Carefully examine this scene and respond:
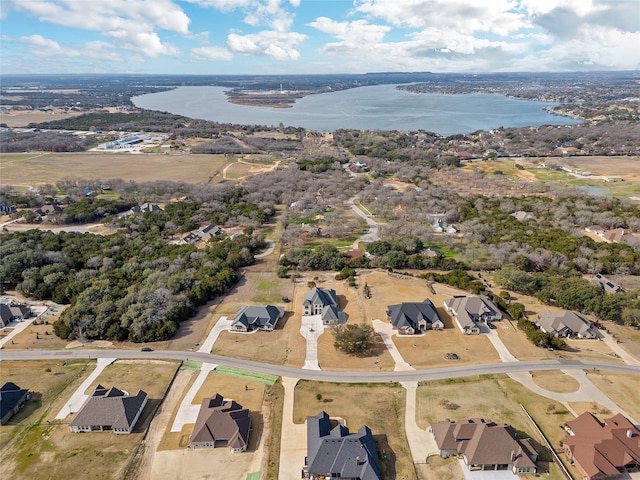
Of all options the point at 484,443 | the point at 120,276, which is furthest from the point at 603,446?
the point at 120,276

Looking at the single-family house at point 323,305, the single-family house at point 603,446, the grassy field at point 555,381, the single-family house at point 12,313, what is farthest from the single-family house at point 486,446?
the single-family house at point 12,313

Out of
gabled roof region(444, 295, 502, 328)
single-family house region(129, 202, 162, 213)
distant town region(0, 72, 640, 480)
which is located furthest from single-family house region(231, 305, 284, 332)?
single-family house region(129, 202, 162, 213)

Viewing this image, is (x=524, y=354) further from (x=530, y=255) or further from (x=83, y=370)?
(x=83, y=370)

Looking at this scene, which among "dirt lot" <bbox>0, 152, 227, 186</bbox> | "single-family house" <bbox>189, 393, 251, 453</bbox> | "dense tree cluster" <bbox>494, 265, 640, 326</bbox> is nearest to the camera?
"single-family house" <bbox>189, 393, 251, 453</bbox>

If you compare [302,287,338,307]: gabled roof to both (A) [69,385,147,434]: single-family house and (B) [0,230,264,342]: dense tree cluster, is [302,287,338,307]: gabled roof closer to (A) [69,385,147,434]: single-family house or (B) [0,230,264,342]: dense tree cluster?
(B) [0,230,264,342]: dense tree cluster

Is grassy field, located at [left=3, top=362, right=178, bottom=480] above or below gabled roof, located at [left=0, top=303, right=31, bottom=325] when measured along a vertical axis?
below

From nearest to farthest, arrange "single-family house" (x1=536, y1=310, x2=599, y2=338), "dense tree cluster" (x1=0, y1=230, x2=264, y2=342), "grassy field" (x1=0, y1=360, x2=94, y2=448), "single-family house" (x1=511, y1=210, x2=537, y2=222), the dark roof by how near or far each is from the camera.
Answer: "grassy field" (x1=0, y1=360, x2=94, y2=448) → the dark roof → "single-family house" (x1=536, y1=310, x2=599, y2=338) → "dense tree cluster" (x1=0, y1=230, x2=264, y2=342) → "single-family house" (x1=511, y1=210, x2=537, y2=222)
